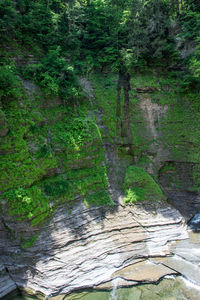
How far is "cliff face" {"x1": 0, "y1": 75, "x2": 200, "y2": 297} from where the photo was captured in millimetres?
8719

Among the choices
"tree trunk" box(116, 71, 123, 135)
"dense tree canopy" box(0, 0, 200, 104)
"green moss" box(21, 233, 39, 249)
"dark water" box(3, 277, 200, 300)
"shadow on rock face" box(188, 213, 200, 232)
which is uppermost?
"dense tree canopy" box(0, 0, 200, 104)

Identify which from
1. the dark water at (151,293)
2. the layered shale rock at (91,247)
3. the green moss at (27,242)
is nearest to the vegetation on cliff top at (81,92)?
the green moss at (27,242)

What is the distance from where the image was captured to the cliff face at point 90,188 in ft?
28.6

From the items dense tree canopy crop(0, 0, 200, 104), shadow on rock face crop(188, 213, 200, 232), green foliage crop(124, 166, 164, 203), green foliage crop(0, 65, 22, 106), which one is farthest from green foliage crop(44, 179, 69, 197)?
shadow on rock face crop(188, 213, 200, 232)

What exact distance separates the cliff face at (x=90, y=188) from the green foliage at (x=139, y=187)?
0.73ft

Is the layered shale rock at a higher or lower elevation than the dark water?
higher

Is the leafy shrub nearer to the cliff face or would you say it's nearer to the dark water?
the cliff face

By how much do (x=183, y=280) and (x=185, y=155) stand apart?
31.0 ft

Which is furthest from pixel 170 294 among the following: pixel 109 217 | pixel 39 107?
pixel 39 107

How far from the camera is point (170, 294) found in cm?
780

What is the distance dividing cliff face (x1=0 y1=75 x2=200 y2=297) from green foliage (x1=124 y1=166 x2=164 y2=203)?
0.73ft

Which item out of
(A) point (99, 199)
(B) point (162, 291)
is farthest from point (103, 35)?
(B) point (162, 291)

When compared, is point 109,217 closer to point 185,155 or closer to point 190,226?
point 190,226

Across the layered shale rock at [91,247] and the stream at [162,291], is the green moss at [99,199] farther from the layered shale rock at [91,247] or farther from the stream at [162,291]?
the stream at [162,291]
